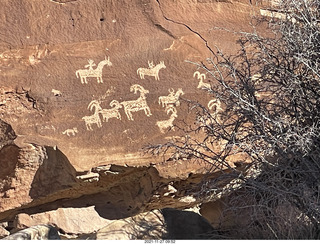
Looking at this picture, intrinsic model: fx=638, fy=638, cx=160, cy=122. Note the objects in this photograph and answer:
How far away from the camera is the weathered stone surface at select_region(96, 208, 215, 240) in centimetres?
487

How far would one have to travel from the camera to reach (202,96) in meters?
6.15

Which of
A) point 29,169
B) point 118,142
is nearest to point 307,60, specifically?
point 118,142

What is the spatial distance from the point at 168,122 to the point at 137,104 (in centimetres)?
34

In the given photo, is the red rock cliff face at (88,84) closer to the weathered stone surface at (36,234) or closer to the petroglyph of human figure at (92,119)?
the petroglyph of human figure at (92,119)

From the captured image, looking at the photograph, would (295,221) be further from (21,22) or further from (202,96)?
(21,22)

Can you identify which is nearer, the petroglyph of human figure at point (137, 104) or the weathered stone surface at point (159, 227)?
the weathered stone surface at point (159, 227)

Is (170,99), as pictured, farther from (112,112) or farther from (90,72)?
(90,72)

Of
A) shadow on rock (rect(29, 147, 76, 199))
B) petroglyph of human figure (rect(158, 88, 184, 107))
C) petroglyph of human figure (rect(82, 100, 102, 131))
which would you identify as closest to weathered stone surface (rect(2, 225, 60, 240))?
shadow on rock (rect(29, 147, 76, 199))

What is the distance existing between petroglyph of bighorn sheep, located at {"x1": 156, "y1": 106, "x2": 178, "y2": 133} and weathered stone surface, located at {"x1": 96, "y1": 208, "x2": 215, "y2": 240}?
971 mm

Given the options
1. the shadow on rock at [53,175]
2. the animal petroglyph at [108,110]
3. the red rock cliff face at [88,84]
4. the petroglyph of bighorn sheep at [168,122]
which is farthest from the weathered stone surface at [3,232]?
the petroglyph of bighorn sheep at [168,122]

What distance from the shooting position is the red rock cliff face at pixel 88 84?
5926 mm

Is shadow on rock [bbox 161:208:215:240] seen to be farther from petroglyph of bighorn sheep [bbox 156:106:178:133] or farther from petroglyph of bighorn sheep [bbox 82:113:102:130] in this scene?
petroglyph of bighorn sheep [bbox 82:113:102:130]

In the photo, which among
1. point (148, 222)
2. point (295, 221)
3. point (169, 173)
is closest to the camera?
point (295, 221)

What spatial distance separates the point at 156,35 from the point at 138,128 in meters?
0.95
